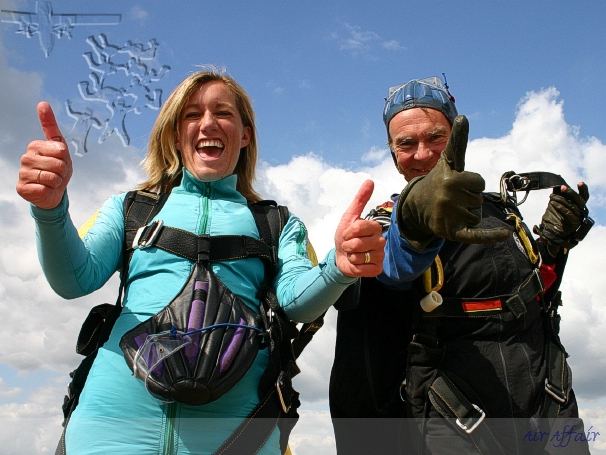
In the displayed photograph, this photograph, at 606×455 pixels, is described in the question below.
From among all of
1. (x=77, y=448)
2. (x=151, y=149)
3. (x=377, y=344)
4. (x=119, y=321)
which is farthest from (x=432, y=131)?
(x=77, y=448)

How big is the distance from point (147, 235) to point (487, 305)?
1988 millimetres

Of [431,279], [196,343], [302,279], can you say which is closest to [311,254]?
[302,279]

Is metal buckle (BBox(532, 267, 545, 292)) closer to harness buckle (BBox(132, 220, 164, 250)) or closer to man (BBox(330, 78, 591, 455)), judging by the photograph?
man (BBox(330, 78, 591, 455))

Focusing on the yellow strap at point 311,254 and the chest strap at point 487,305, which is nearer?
the chest strap at point 487,305

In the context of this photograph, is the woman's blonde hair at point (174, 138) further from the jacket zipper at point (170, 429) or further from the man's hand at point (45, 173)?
the jacket zipper at point (170, 429)

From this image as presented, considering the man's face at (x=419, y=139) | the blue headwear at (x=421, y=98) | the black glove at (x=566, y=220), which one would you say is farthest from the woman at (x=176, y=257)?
the black glove at (x=566, y=220)

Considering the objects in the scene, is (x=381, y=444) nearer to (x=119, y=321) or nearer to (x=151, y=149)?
(x=119, y=321)

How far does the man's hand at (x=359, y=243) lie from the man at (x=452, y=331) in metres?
0.33

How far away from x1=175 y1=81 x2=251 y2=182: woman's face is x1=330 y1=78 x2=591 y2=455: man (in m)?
1.03

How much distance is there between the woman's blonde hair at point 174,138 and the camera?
347 cm

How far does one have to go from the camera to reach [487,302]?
3.23 meters

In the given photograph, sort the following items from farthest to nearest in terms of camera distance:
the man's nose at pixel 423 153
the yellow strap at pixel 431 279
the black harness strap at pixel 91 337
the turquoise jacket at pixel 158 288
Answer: the man's nose at pixel 423 153 < the yellow strap at pixel 431 279 < the black harness strap at pixel 91 337 < the turquoise jacket at pixel 158 288

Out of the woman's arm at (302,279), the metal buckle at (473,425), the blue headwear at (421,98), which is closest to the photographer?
the woman's arm at (302,279)

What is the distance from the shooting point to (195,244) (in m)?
2.91
